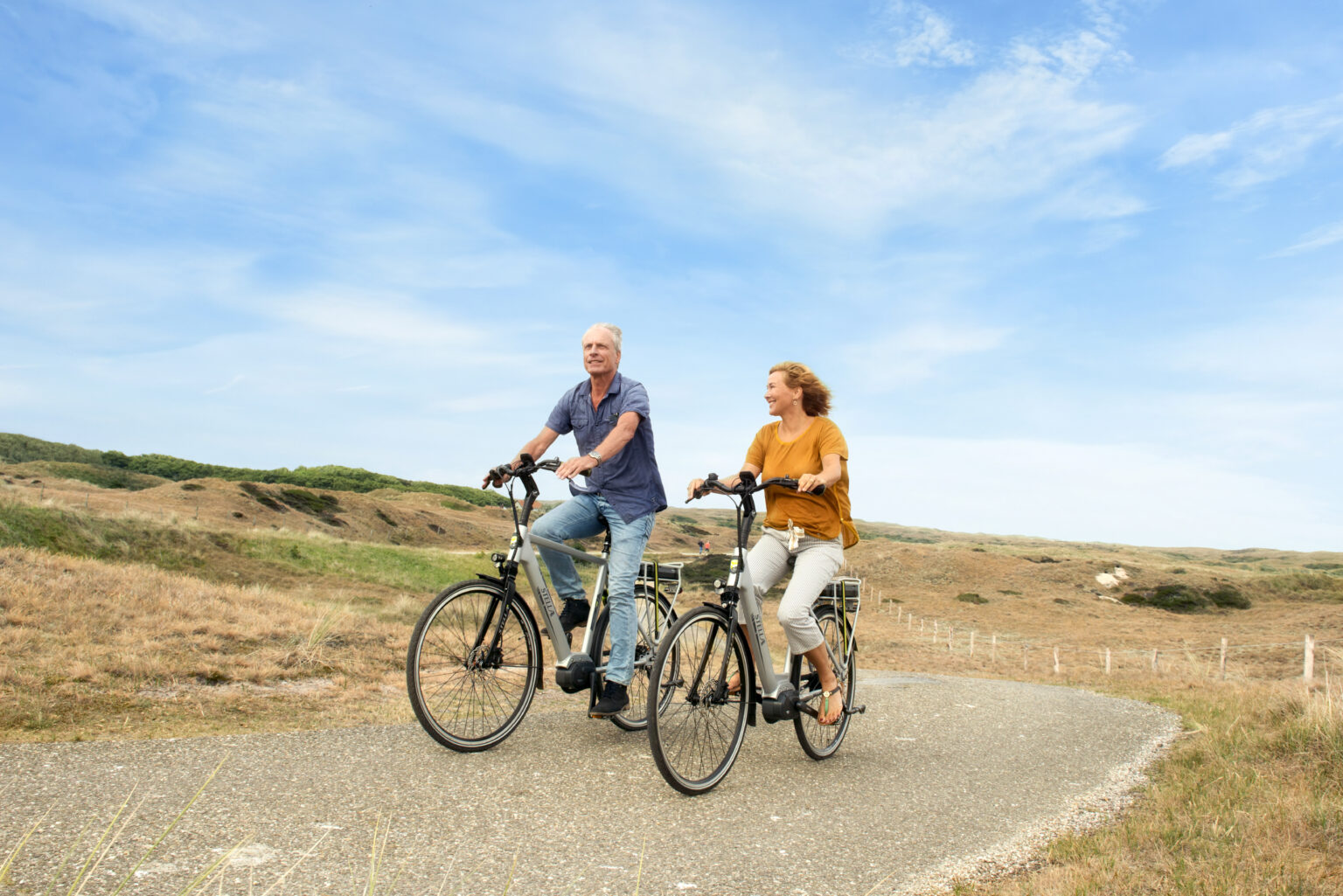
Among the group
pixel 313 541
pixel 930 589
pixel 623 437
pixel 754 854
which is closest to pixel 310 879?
pixel 754 854

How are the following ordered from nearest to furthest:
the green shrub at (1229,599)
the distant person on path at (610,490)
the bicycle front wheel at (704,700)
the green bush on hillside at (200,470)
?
1. the bicycle front wheel at (704,700)
2. the distant person on path at (610,490)
3. the green shrub at (1229,599)
4. the green bush on hillside at (200,470)

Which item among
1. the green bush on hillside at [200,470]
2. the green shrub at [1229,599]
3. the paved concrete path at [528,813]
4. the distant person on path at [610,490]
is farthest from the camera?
the green bush on hillside at [200,470]

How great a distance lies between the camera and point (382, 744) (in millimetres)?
4996

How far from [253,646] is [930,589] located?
185 ft

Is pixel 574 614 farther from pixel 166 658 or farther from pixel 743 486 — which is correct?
pixel 166 658

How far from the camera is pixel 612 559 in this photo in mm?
5465

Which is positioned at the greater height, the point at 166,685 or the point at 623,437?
the point at 623,437

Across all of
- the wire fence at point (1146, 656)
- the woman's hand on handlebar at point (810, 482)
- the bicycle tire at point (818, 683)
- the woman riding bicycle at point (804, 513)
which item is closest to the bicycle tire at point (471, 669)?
the woman riding bicycle at point (804, 513)

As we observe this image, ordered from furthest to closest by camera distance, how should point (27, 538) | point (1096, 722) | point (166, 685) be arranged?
point (27, 538) < point (1096, 722) < point (166, 685)

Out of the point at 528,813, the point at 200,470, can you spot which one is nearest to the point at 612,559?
the point at 528,813

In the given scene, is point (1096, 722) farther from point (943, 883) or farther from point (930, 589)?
point (930, 589)

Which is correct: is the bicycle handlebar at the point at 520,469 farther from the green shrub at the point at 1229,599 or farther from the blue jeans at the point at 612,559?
the green shrub at the point at 1229,599

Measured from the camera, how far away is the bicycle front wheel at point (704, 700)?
14.9 feet

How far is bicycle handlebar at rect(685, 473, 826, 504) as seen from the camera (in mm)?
4871
